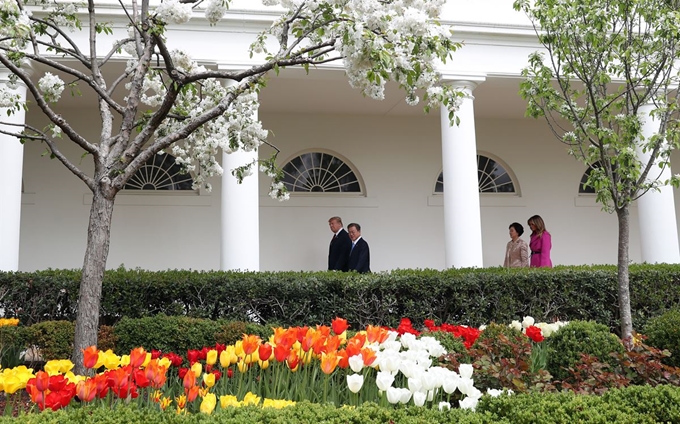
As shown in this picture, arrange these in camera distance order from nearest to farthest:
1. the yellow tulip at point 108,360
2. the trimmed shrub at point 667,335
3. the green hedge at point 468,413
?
1. the green hedge at point 468,413
2. the yellow tulip at point 108,360
3. the trimmed shrub at point 667,335

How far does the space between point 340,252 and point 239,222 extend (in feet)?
7.79

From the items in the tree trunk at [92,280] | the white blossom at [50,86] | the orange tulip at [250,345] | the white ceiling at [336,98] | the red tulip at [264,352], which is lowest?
the red tulip at [264,352]

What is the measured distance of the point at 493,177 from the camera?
1397 centimetres

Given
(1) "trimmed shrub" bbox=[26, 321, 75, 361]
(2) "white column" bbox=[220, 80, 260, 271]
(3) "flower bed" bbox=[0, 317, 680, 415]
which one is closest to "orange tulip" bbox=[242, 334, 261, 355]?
(3) "flower bed" bbox=[0, 317, 680, 415]

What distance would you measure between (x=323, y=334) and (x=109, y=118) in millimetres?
2898

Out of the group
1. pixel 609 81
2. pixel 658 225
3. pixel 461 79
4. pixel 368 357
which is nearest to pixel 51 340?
pixel 368 357

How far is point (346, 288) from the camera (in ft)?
22.0

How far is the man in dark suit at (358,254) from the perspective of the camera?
32.7ft

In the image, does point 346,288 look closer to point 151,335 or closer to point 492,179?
point 151,335

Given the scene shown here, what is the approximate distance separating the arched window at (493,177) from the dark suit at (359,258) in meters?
4.48

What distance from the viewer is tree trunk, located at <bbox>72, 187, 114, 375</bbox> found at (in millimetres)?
4363

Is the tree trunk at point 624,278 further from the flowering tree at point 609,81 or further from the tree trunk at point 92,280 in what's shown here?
the tree trunk at point 92,280

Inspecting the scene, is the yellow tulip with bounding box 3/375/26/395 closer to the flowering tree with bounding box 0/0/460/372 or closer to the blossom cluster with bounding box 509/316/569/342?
the flowering tree with bounding box 0/0/460/372

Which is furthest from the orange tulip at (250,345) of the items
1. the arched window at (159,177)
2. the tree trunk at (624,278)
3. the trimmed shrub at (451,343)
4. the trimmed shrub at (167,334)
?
the arched window at (159,177)
